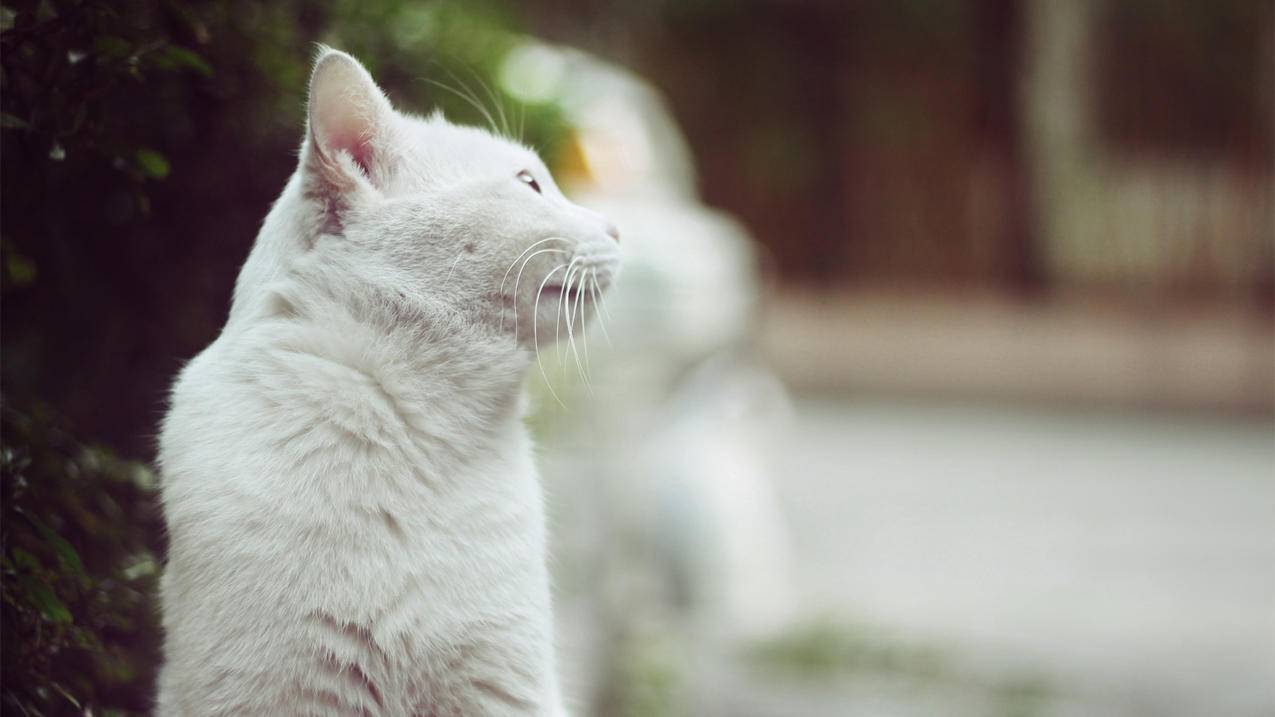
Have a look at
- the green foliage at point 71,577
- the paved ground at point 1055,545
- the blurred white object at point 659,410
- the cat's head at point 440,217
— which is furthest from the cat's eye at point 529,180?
the paved ground at point 1055,545

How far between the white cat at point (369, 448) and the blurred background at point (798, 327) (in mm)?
219

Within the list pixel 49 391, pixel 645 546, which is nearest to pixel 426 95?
pixel 49 391

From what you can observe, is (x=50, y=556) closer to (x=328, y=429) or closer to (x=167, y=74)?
(x=328, y=429)

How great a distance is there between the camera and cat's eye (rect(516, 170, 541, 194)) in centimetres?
195

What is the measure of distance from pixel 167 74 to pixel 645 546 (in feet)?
8.36

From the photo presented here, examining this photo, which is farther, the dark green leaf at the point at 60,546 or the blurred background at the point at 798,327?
the blurred background at the point at 798,327

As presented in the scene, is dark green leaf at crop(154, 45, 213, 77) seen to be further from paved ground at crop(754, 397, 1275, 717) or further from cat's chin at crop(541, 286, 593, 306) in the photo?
paved ground at crop(754, 397, 1275, 717)

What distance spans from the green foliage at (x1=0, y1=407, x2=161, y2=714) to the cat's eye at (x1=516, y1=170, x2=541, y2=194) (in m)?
0.80

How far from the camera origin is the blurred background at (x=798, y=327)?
7.09 ft

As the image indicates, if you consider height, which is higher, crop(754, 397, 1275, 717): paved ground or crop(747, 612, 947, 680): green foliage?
crop(747, 612, 947, 680): green foliage

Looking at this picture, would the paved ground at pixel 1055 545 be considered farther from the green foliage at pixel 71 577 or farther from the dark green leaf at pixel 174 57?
the dark green leaf at pixel 174 57

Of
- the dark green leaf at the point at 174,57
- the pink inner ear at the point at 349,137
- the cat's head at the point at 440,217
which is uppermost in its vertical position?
the dark green leaf at the point at 174,57

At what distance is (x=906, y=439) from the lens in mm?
9273

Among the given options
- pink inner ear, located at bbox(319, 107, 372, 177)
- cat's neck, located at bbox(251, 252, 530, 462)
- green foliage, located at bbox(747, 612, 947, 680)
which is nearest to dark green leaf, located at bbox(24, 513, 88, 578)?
cat's neck, located at bbox(251, 252, 530, 462)
